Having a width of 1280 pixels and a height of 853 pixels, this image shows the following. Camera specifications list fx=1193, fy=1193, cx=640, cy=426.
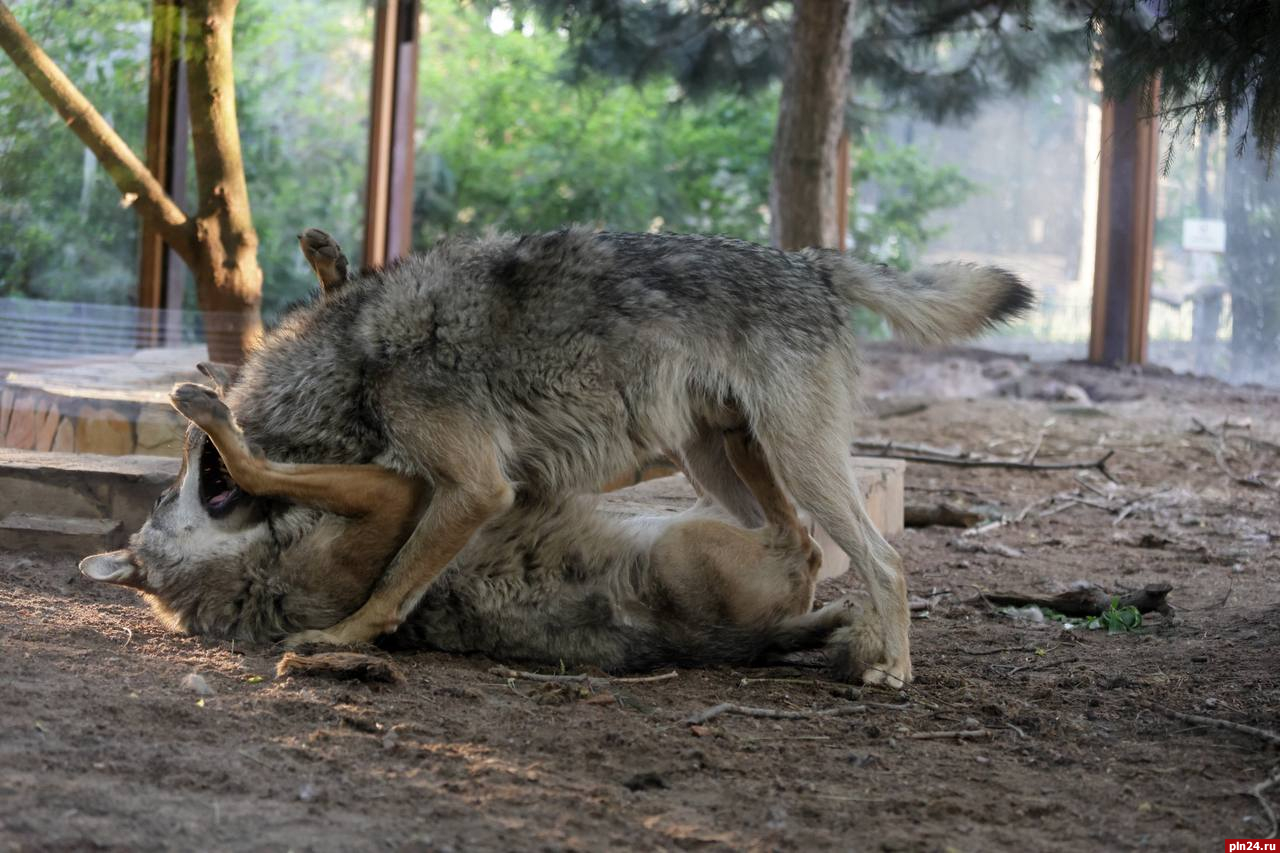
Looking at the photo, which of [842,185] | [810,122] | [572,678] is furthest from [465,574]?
[842,185]

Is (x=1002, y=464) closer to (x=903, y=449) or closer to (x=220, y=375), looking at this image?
(x=903, y=449)

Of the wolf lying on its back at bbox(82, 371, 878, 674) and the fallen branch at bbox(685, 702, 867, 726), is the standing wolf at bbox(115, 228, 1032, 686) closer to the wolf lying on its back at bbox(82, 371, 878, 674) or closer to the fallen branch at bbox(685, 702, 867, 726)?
the wolf lying on its back at bbox(82, 371, 878, 674)

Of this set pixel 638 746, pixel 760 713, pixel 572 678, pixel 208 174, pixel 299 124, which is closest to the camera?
pixel 638 746

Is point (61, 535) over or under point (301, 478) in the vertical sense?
under

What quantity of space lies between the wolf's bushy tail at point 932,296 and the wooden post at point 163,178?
5.73 meters

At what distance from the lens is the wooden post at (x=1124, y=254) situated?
14461mm

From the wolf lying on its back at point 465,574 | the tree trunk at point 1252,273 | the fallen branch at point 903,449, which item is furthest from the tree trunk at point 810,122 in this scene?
the tree trunk at point 1252,273

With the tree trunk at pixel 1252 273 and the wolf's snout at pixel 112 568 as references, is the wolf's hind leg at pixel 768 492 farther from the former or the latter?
the tree trunk at pixel 1252 273

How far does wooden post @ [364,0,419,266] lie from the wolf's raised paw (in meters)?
8.33

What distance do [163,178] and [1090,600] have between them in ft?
25.3

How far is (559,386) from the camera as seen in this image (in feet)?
13.5

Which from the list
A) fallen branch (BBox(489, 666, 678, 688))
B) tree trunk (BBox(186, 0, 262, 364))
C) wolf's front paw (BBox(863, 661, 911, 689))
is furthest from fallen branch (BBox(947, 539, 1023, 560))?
tree trunk (BBox(186, 0, 262, 364))

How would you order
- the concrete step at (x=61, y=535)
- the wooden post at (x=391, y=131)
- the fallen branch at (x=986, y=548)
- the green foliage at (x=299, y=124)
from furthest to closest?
1. the wooden post at (x=391, y=131)
2. the green foliage at (x=299, y=124)
3. the fallen branch at (x=986, y=548)
4. the concrete step at (x=61, y=535)

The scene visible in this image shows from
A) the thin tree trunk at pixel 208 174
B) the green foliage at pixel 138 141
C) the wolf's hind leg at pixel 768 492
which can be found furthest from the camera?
the green foliage at pixel 138 141
